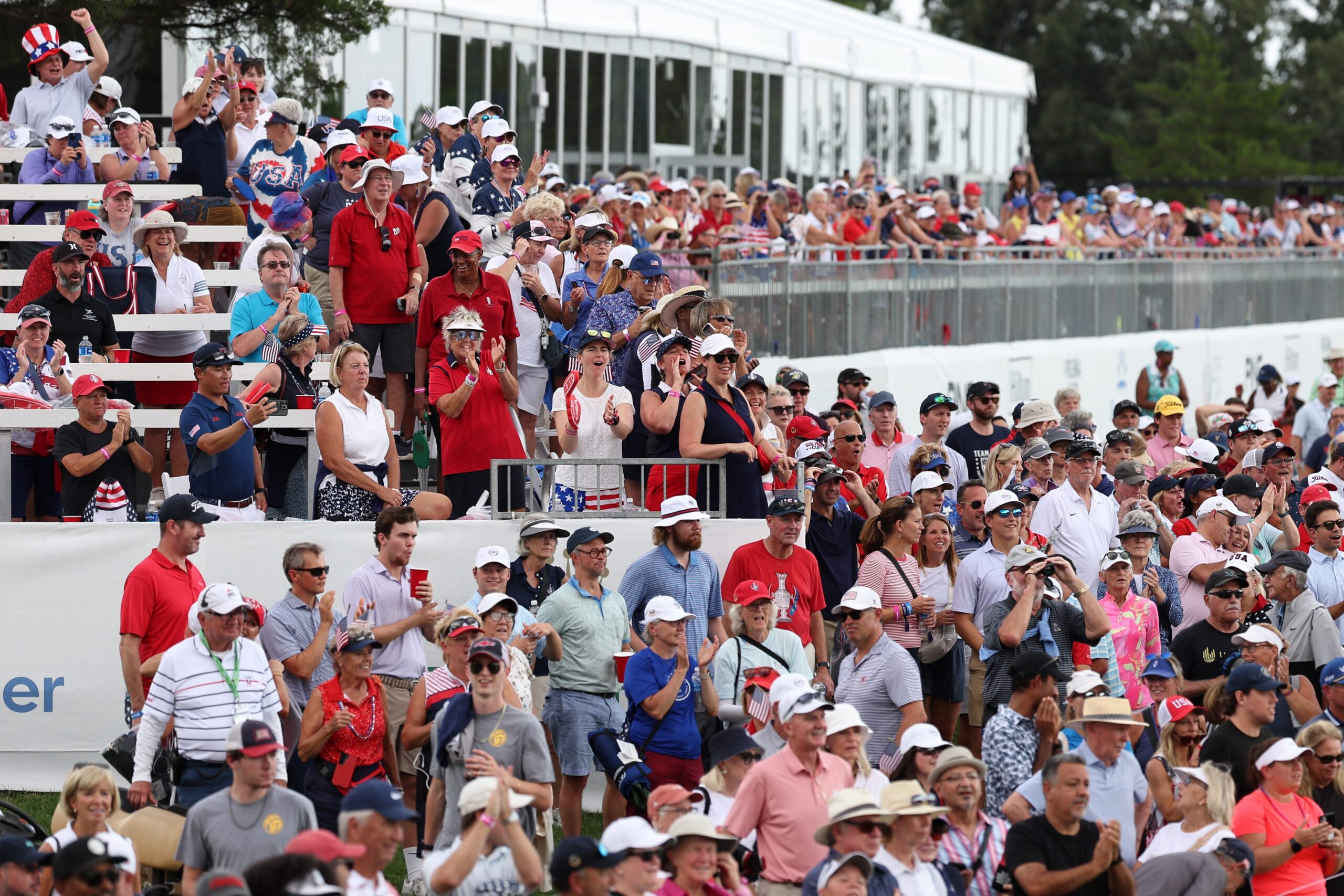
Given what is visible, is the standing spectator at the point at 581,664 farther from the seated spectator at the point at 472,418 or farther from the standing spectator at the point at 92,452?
the standing spectator at the point at 92,452

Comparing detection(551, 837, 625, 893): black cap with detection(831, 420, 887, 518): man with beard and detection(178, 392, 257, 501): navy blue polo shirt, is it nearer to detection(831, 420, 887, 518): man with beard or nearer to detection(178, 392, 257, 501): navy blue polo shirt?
detection(178, 392, 257, 501): navy blue polo shirt

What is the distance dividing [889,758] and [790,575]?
1.44 m

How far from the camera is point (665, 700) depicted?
10.4m

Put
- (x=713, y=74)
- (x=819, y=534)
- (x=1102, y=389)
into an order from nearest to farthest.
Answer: (x=819, y=534)
(x=1102, y=389)
(x=713, y=74)

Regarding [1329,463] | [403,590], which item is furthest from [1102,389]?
[403,590]

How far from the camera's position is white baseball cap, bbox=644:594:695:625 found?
33.8 ft

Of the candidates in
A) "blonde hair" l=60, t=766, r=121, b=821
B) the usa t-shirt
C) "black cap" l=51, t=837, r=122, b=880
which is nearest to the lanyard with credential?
"blonde hair" l=60, t=766, r=121, b=821

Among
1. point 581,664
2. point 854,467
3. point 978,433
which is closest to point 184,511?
point 581,664

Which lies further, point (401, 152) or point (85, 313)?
point (401, 152)

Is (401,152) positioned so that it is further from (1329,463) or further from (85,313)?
(1329,463)

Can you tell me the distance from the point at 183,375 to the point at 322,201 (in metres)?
2.00

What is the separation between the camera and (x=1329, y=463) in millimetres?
16031

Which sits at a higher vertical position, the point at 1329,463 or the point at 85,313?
the point at 85,313

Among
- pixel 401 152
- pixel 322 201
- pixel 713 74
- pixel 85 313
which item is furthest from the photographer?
pixel 713 74
